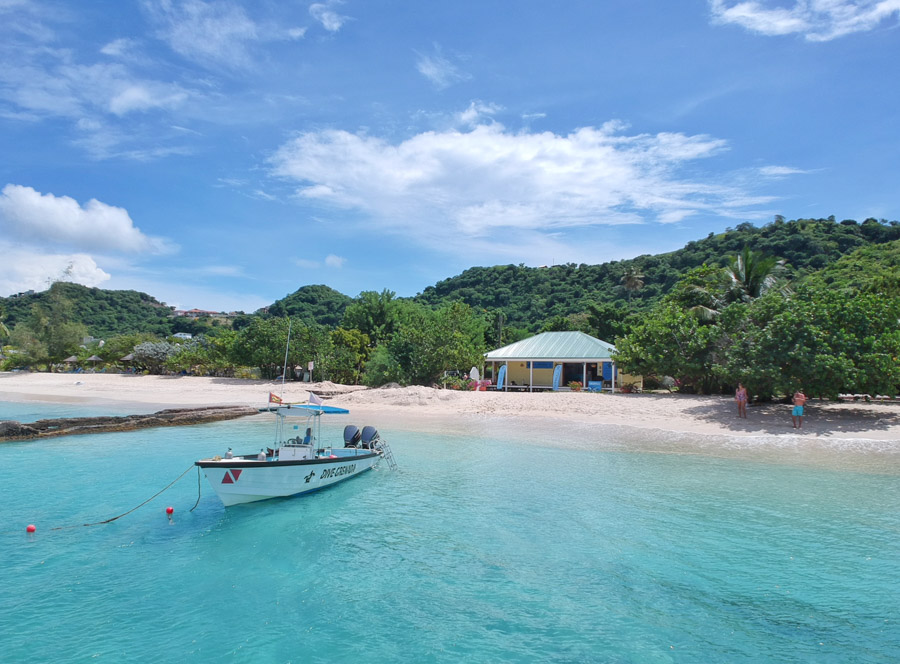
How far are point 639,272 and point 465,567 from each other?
2635 inches

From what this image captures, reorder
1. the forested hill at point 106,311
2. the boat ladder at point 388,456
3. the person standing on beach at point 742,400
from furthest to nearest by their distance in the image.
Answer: the forested hill at point 106,311 < the person standing on beach at point 742,400 < the boat ladder at point 388,456

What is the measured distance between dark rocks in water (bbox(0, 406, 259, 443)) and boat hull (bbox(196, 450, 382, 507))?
14.1m

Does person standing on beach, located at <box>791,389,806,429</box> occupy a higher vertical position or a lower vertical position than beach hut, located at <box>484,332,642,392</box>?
lower

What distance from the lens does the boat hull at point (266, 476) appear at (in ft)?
37.8

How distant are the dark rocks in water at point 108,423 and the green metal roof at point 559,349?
1653cm

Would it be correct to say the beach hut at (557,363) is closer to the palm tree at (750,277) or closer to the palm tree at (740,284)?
the palm tree at (740,284)

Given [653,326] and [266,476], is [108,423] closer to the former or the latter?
[266,476]

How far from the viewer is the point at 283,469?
40.5 feet

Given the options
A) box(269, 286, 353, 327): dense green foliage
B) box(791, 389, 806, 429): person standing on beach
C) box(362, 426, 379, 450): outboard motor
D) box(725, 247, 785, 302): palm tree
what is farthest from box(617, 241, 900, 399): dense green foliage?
box(269, 286, 353, 327): dense green foliage

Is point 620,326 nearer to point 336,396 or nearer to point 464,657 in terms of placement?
point 336,396

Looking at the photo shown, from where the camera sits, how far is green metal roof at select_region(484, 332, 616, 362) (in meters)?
33.5

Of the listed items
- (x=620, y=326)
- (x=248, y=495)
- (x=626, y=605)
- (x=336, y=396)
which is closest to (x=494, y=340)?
(x=620, y=326)

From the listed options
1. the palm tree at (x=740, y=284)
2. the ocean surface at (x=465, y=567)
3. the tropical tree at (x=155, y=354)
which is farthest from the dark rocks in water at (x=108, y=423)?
the palm tree at (x=740, y=284)

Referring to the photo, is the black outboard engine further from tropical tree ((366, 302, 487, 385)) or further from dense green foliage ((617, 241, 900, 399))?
tropical tree ((366, 302, 487, 385))
